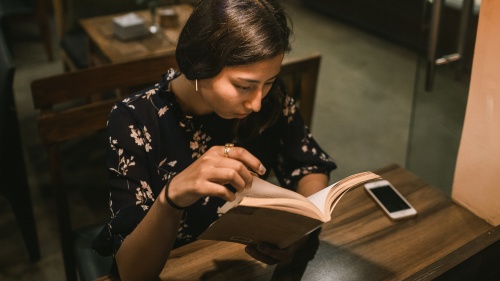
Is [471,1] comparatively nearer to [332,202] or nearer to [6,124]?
[332,202]

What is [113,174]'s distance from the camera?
1.18 meters

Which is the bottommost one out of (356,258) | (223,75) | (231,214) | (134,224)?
(356,258)

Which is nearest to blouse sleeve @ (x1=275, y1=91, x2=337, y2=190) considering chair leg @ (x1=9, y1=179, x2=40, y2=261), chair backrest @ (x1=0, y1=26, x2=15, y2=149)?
chair backrest @ (x1=0, y1=26, x2=15, y2=149)

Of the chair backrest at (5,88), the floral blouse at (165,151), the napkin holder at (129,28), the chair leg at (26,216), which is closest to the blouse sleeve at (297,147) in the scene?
the floral blouse at (165,151)

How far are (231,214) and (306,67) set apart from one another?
42.9 inches

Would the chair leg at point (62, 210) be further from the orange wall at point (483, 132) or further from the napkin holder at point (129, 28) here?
the napkin holder at point (129, 28)

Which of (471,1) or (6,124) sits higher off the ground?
(471,1)

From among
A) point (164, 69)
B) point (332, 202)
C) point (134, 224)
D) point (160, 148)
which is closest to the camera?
point (332, 202)

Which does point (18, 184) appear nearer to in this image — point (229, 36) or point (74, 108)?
point (74, 108)

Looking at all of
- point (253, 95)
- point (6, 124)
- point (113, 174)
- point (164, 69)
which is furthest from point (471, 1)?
point (6, 124)

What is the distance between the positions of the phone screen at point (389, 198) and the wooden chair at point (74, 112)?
0.78 m

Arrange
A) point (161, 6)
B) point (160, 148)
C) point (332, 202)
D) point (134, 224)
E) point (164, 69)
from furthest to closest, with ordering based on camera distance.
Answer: point (161, 6) < point (164, 69) < point (160, 148) < point (134, 224) < point (332, 202)

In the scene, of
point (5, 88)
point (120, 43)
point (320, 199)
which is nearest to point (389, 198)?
point (320, 199)

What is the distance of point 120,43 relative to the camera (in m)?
2.83
